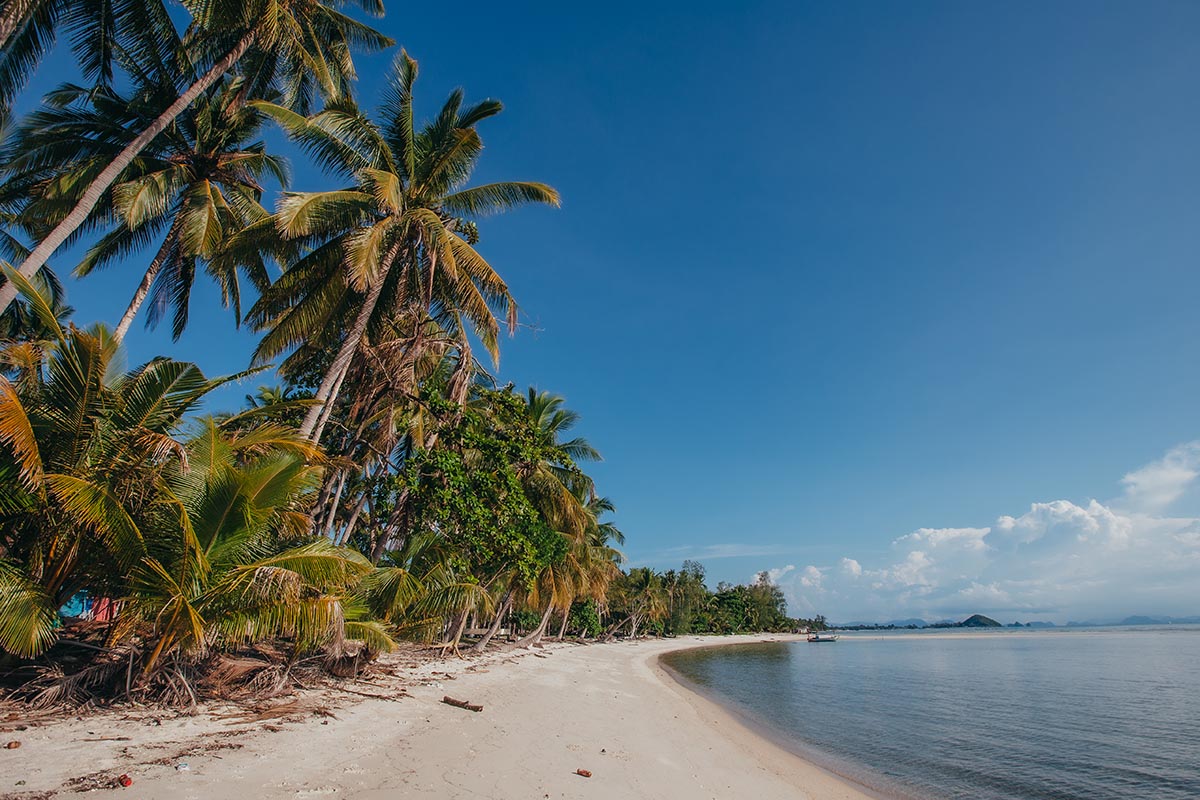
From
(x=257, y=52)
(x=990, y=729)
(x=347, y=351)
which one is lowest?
(x=990, y=729)

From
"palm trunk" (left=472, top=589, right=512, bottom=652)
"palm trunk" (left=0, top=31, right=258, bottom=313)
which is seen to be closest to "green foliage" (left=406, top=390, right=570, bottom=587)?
"palm trunk" (left=0, top=31, right=258, bottom=313)

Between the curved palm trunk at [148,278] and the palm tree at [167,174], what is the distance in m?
0.02

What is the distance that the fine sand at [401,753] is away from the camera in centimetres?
525

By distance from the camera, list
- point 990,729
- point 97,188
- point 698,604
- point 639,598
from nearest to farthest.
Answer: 1. point 97,188
2. point 990,729
3. point 639,598
4. point 698,604

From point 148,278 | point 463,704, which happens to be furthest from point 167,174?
point 463,704

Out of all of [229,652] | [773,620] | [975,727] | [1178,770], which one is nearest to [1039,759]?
[1178,770]

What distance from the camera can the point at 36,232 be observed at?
15375 millimetres

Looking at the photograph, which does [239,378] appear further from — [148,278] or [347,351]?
[148,278]

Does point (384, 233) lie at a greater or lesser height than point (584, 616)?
greater

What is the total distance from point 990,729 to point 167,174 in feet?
85.3

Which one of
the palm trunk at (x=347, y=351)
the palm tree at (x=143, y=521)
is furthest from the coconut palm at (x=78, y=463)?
the palm trunk at (x=347, y=351)

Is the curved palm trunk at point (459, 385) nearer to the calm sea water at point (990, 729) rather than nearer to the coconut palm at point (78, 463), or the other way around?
the coconut palm at point (78, 463)

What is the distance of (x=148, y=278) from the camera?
12938mm

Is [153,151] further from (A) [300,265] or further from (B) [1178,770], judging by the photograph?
(B) [1178,770]
